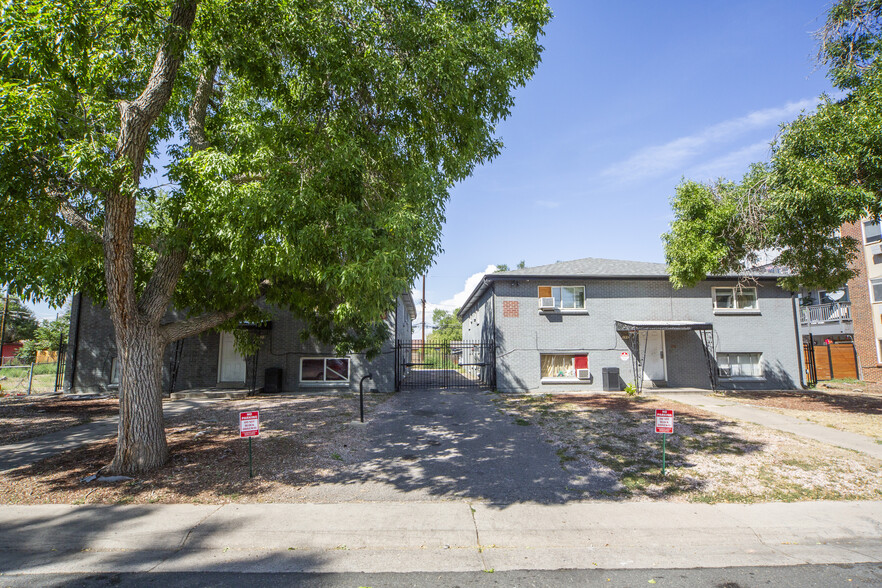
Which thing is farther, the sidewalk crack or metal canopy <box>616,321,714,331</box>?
metal canopy <box>616,321,714,331</box>

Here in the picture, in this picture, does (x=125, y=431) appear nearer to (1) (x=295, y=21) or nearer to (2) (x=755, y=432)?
(1) (x=295, y=21)

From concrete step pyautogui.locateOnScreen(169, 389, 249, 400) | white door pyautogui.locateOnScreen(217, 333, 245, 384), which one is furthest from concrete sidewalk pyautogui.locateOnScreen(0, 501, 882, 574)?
white door pyautogui.locateOnScreen(217, 333, 245, 384)

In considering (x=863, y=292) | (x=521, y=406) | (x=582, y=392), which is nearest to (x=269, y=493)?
(x=521, y=406)

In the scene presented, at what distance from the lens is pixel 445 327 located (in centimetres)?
7319

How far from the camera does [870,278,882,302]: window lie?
22.4 meters

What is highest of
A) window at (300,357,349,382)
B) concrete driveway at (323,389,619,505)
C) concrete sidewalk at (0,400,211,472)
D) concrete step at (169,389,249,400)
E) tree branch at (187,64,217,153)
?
tree branch at (187,64,217,153)

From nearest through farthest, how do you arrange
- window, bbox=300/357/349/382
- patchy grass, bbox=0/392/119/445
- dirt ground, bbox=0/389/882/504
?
dirt ground, bbox=0/389/882/504, patchy grass, bbox=0/392/119/445, window, bbox=300/357/349/382

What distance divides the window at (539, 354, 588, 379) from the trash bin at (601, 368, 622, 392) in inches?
35.5

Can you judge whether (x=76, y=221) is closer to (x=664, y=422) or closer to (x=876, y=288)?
(x=664, y=422)

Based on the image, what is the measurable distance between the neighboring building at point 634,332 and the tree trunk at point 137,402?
12.5 m

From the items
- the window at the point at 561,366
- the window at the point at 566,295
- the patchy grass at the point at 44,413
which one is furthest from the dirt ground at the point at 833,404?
the patchy grass at the point at 44,413

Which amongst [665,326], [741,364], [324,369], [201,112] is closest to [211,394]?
[324,369]

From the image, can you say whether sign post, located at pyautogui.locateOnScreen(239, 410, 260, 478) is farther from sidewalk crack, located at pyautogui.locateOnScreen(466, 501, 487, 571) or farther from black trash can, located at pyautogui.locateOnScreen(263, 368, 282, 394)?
black trash can, located at pyautogui.locateOnScreen(263, 368, 282, 394)

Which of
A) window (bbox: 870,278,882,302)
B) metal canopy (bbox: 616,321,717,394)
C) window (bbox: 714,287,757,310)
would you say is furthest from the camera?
window (bbox: 870,278,882,302)
